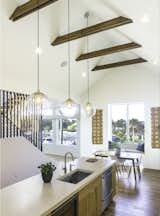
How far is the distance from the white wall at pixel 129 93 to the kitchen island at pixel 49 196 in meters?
4.07

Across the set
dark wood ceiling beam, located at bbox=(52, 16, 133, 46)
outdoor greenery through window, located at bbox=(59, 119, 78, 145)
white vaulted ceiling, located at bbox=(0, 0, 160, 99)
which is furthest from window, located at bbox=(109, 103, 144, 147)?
dark wood ceiling beam, located at bbox=(52, 16, 133, 46)

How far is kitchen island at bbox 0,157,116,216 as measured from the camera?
66.7 inches

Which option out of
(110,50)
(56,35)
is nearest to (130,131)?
(110,50)

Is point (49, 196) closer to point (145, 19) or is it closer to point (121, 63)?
point (145, 19)

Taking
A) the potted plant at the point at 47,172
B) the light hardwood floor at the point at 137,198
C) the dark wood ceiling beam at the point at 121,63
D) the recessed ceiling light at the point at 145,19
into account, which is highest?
the dark wood ceiling beam at the point at 121,63

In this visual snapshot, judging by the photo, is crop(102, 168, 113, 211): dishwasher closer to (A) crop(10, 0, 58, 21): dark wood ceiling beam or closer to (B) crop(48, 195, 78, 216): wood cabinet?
(B) crop(48, 195, 78, 216): wood cabinet

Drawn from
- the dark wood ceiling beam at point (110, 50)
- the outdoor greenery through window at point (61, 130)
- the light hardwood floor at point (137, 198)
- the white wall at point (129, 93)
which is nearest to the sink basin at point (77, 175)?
the light hardwood floor at point (137, 198)

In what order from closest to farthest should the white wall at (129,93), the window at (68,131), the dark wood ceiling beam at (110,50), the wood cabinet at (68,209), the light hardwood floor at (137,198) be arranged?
the wood cabinet at (68,209)
the light hardwood floor at (137,198)
the dark wood ceiling beam at (110,50)
the white wall at (129,93)
the window at (68,131)

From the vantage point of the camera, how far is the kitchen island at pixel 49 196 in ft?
5.56

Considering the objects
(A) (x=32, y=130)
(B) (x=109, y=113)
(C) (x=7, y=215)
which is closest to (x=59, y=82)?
(A) (x=32, y=130)

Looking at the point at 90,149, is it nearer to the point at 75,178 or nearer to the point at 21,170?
the point at 21,170

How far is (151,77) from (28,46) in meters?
4.58

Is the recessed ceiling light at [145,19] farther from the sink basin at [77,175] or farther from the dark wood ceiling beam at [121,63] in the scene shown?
the dark wood ceiling beam at [121,63]

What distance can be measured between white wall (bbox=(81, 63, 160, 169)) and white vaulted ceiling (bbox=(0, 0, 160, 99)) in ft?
2.95
